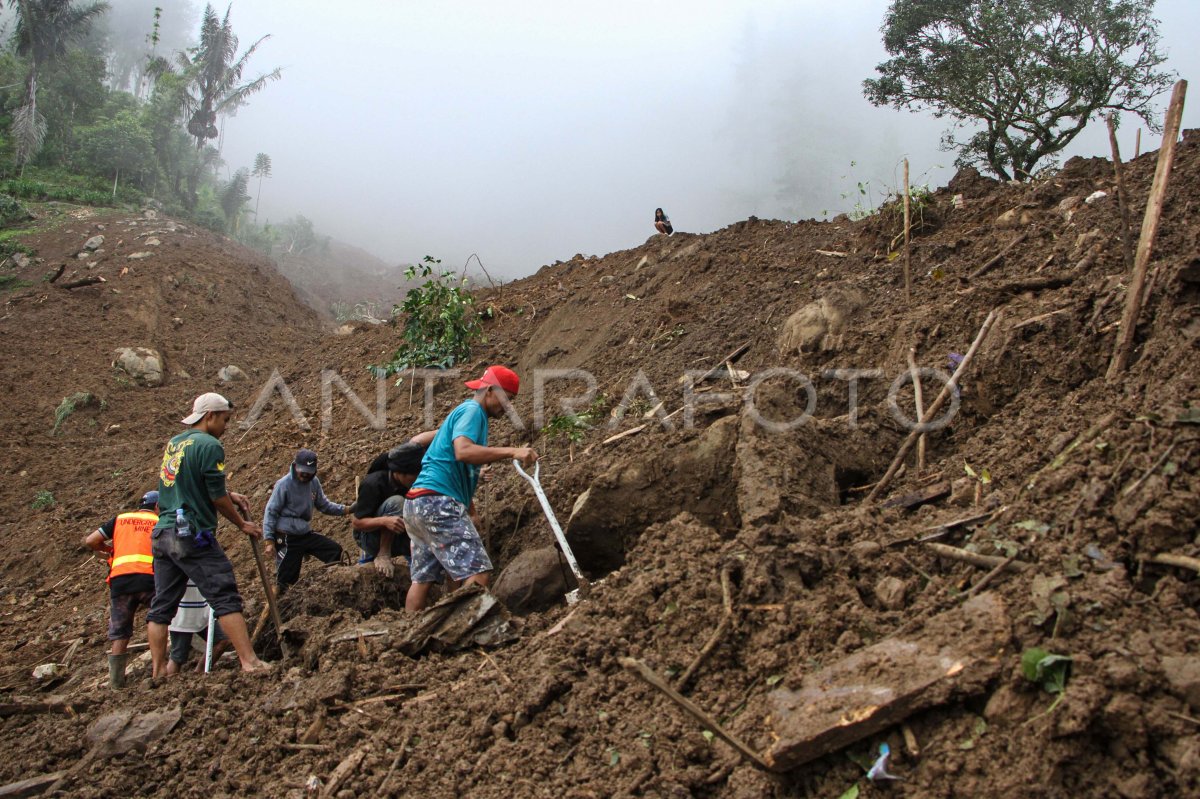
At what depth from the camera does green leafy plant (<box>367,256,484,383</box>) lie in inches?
417

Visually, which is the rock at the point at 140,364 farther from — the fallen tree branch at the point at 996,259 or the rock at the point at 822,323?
the fallen tree branch at the point at 996,259

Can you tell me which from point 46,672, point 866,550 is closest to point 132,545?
point 46,672

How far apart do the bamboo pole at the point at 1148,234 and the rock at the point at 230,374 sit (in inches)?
554

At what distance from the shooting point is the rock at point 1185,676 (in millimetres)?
2020

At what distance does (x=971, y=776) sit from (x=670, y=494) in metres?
2.66

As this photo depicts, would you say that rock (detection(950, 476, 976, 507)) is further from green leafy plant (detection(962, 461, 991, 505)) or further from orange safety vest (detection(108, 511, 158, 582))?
orange safety vest (detection(108, 511, 158, 582))

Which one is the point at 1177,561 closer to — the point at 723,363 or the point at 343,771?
the point at 343,771

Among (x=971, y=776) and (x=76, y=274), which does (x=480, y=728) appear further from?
(x=76, y=274)

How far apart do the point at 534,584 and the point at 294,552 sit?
2.35 meters

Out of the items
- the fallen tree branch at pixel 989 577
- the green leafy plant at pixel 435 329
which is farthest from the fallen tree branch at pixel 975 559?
the green leafy plant at pixel 435 329

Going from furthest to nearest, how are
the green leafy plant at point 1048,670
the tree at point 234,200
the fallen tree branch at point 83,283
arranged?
the tree at point 234,200 → the fallen tree branch at point 83,283 → the green leafy plant at point 1048,670

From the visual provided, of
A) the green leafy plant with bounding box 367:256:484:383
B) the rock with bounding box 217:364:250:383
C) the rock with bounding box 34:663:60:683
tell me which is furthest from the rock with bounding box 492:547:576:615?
the rock with bounding box 217:364:250:383

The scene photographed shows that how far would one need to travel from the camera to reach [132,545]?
17.5 feet

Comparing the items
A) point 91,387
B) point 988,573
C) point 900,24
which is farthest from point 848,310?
point 91,387
